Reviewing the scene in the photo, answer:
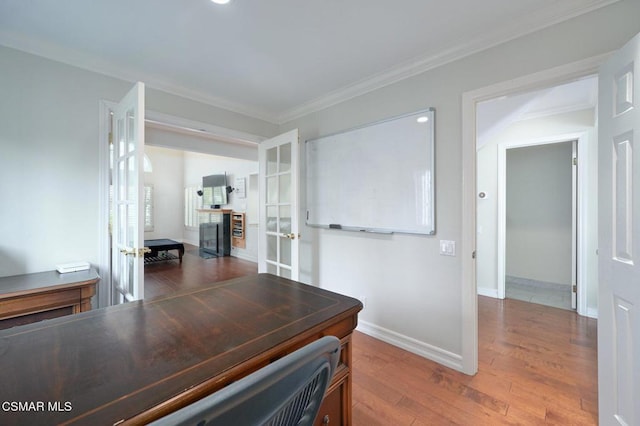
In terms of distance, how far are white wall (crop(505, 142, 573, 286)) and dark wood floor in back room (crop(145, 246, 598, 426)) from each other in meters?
1.39

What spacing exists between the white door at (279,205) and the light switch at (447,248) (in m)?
1.40

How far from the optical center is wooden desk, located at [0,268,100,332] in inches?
62.2

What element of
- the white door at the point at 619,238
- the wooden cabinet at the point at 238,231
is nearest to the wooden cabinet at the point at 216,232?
the wooden cabinet at the point at 238,231

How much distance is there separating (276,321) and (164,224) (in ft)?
30.0

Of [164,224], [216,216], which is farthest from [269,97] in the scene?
[164,224]

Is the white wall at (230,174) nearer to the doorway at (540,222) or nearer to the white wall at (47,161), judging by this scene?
the white wall at (47,161)

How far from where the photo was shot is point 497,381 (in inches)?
77.0

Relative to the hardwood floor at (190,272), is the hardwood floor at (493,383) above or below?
below

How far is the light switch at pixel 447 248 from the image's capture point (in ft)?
6.88

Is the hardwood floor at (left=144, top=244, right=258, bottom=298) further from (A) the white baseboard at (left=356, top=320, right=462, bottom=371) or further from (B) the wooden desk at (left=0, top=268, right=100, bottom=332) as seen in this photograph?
(A) the white baseboard at (left=356, top=320, right=462, bottom=371)

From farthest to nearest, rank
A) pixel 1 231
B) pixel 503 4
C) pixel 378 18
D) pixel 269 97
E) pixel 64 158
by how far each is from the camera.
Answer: pixel 269 97 < pixel 64 158 < pixel 1 231 < pixel 378 18 < pixel 503 4

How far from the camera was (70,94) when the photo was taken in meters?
2.12

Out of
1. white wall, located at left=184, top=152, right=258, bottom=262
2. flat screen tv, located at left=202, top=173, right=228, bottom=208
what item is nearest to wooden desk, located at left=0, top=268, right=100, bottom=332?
white wall, located at left=184, top=152, right=258, bottom=262

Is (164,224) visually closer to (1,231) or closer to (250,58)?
(1,231)
